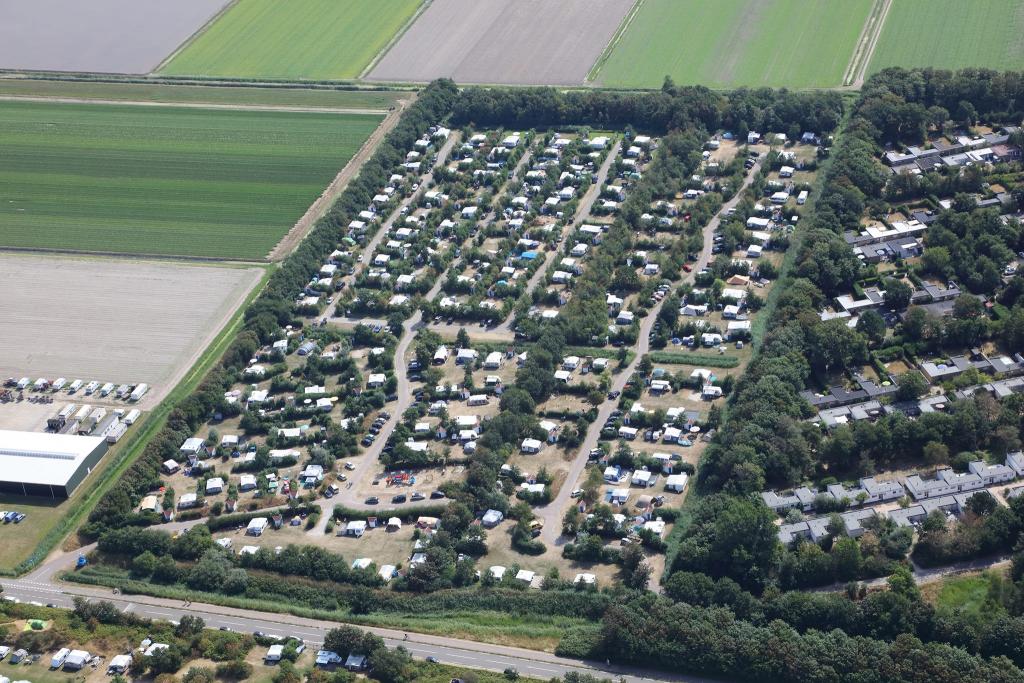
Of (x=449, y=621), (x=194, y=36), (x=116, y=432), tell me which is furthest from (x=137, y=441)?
(x=194, y=36)


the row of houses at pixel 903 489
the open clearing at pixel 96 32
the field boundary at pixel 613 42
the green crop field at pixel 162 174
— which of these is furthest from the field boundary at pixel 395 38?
the row of houses at pixel 903 489

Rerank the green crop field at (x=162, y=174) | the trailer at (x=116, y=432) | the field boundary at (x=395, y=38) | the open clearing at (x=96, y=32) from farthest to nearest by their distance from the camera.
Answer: the open clearing at (x=96, y=32) < the field boundary at (x=395, y=38) < the green crop field at (x=162, y=174) < the trailer at (x=116, y=432)

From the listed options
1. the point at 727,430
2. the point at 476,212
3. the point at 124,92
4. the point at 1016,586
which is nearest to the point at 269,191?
the point at 476,212

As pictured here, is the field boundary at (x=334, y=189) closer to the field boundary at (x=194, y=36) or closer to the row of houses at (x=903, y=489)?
the field boundary at (x=194, y=36)

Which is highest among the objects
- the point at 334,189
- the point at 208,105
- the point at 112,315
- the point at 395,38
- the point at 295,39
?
the point at 395,38

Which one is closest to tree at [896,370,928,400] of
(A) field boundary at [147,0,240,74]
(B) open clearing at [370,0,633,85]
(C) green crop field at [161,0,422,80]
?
(B) open clearing at [370,0,633,85]

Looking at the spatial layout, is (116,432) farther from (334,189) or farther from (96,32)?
(96,32)

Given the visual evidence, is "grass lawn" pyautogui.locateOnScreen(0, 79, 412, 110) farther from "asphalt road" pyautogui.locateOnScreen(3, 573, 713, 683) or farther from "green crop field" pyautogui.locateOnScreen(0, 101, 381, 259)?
"asphalt road" pyautogui.locateOnScreen(3, 573, 713, 683)
